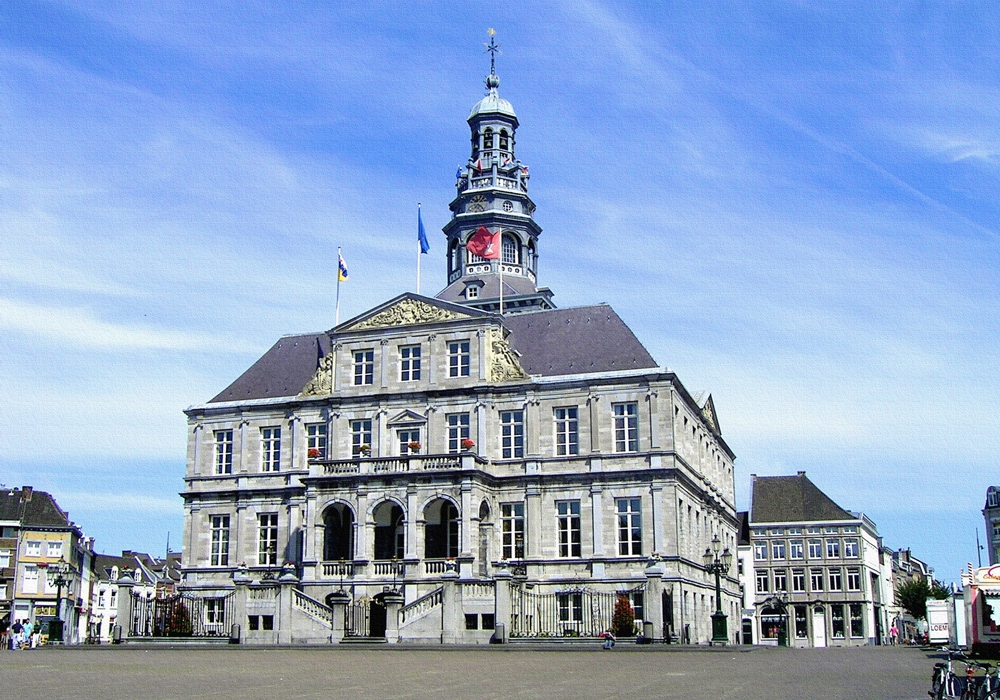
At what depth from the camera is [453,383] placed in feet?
185

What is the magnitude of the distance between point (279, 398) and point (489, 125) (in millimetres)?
26519

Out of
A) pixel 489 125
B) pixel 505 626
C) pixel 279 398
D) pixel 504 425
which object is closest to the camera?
pixel 505 626

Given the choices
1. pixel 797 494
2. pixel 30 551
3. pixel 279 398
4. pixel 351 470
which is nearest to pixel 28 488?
pixel 30 551

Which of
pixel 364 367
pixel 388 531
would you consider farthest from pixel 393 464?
pixel 364 367

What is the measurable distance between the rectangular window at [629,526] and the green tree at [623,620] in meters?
5.39

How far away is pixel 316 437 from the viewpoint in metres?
58.7

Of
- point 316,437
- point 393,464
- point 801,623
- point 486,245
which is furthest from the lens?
point 801,623

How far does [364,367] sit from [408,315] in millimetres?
3431

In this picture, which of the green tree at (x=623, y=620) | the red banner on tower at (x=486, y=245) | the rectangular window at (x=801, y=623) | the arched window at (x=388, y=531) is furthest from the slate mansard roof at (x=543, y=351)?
the rectangular window at (x=801, y=623)

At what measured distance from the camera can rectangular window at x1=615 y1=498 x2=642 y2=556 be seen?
53000mm

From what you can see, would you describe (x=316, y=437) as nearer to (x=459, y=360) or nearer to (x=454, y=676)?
(x=459, y=360)

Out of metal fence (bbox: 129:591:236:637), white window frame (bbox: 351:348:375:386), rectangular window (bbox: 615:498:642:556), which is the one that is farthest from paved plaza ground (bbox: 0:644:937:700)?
white window frame (bbox: 351:348:375:386)

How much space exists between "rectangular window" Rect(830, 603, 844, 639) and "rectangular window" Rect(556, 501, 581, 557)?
4392cm

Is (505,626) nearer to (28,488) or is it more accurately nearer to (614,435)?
(614,435)
